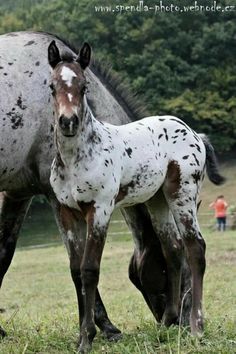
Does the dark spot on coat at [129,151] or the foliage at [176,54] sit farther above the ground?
the dark spot on coat at [129,151]

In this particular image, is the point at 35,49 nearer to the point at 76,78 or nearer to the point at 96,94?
the point at 96,94

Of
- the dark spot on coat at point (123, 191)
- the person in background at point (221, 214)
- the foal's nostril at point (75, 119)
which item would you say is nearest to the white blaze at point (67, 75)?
the foal's nostril at point (75, 119)

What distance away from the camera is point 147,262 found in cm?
582

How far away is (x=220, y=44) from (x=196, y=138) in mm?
40759

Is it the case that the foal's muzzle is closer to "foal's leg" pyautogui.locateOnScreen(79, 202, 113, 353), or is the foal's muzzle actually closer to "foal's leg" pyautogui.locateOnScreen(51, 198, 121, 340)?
"foal's leg" pyautogui.locateOnScreen(79, 202, 113, 353)

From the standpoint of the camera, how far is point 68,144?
4.66 meters

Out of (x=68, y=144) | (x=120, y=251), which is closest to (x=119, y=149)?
(x=68, y=144)

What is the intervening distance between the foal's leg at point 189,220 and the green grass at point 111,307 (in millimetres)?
450

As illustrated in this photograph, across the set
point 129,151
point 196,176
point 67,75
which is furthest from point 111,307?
point 67,75

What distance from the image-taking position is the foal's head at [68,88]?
14.3 ft

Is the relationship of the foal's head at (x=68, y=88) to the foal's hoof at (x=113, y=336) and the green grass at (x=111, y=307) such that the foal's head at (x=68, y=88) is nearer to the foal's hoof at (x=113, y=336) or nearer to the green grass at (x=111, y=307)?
the green grass at (x=111, y=307)

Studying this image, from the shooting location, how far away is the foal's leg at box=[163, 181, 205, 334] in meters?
5.27

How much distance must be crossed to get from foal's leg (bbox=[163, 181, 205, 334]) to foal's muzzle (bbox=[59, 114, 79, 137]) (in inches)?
48.3

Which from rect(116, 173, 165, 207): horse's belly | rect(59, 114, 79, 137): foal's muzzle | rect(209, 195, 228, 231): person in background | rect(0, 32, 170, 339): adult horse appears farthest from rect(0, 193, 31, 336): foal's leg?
rect(209, 195, 228, 231): person in background
